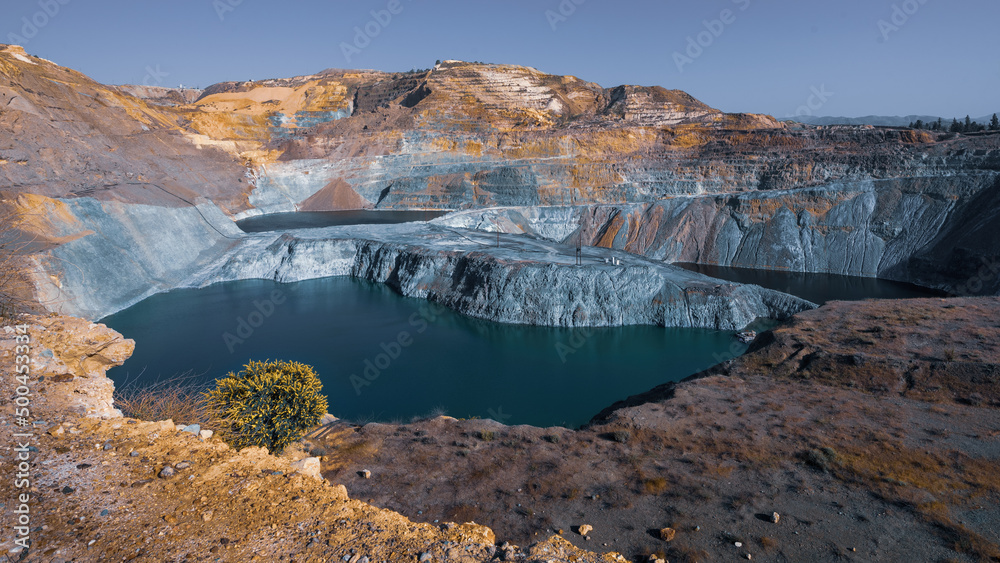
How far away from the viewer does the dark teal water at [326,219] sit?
59.6 meters

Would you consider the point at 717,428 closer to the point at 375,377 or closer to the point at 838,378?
the point at 838,378

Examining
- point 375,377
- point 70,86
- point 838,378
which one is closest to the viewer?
point 838,378

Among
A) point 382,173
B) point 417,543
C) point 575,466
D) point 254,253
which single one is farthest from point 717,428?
point 382,173

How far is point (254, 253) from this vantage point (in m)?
44.8

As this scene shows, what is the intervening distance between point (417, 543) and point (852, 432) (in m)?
13.2

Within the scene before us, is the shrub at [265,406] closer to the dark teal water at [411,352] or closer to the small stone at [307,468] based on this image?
the small stone at [307,468]

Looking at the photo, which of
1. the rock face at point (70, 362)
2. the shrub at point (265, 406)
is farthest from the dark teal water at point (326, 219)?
the rock face at point (70, 362)
